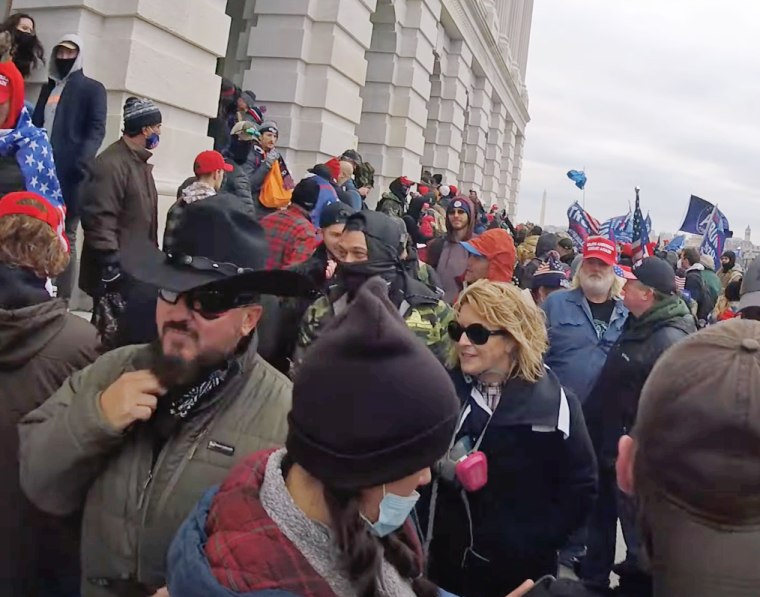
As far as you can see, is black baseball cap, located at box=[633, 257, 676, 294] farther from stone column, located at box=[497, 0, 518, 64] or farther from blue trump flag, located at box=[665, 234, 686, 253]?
stone column, located at box=[497, 0, 518, 64]

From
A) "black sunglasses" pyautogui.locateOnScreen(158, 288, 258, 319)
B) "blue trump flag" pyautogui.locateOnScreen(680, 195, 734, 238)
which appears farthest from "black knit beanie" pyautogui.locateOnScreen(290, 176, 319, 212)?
"blue trump flag" pyautogui.locateOnScreen(680, 195, 734, 238)

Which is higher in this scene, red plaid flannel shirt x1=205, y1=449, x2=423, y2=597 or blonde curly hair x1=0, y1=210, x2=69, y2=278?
blonde curly hair x1=0, y1=210, x2=69, y2=278

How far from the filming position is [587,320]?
4859 millimetres

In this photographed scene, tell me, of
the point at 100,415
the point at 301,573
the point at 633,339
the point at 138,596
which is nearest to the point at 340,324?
the point at 301,573

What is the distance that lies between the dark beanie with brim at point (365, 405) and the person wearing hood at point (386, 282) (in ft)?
6.20

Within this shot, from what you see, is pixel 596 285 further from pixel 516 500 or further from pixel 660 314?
pixel 516 500

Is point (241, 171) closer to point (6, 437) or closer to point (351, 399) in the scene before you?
point (6, 437)

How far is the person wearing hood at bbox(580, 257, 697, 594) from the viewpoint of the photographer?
164 inches

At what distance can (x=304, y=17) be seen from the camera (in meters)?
→ 11.2

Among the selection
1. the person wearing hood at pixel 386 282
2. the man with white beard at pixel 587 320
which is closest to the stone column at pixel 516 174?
the man with white beard at pixel 587 320

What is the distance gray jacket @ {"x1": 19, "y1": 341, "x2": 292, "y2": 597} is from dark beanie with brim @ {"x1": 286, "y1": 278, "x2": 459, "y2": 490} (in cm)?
48

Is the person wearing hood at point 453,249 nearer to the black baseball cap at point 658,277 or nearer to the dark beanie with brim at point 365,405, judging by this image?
the black baseball cap at point 658,277

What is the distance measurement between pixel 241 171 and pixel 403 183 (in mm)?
6159

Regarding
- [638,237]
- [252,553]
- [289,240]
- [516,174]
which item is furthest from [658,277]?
[516,174]
